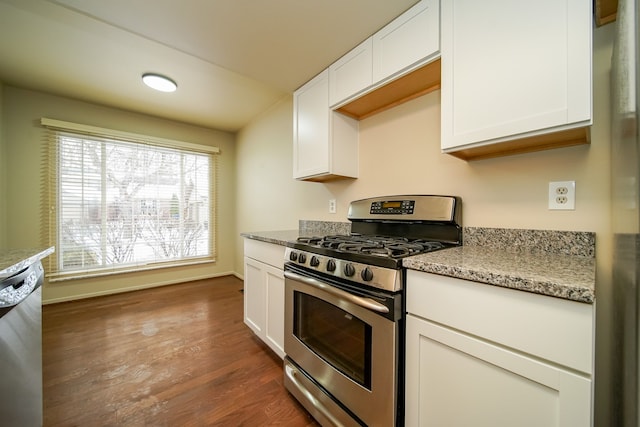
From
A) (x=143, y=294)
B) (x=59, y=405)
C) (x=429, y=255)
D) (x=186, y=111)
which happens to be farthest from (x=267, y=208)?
(x=429, y=255)

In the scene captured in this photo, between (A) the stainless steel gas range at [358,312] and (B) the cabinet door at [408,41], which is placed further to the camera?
(B) the cabinet door at [408,41]

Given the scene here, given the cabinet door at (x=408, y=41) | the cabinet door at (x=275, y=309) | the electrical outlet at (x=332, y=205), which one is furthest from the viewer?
the electrical outlet at (x=332, y=205)

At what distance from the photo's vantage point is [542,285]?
651 mm

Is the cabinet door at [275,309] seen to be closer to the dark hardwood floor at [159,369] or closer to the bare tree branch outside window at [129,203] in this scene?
the dark hardwood floor at [159,369]

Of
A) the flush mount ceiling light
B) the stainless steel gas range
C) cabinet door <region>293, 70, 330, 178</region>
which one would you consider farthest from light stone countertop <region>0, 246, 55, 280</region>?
the flush mount ceiling light

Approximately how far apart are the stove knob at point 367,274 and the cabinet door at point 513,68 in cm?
70

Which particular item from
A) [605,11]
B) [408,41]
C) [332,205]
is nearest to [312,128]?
[332,205]

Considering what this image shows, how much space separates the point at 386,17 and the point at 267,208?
8.02ft

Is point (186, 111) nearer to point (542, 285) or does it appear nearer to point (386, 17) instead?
point (386, 17)

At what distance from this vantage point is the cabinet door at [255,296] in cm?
187

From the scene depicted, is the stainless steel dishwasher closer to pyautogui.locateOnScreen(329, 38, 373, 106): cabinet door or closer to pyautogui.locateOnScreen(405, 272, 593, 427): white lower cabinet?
pyautogui.locateOnScreen(405, 272, 593, 427): white lower cabinet

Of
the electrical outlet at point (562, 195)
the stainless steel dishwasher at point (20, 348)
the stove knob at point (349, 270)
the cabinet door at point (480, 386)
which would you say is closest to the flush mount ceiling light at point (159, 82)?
the stainless steel dishwasher at point (20, 348)

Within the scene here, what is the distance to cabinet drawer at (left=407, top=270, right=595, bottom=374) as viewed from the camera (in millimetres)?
617

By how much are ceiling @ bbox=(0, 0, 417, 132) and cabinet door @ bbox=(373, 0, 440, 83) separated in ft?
0.23
